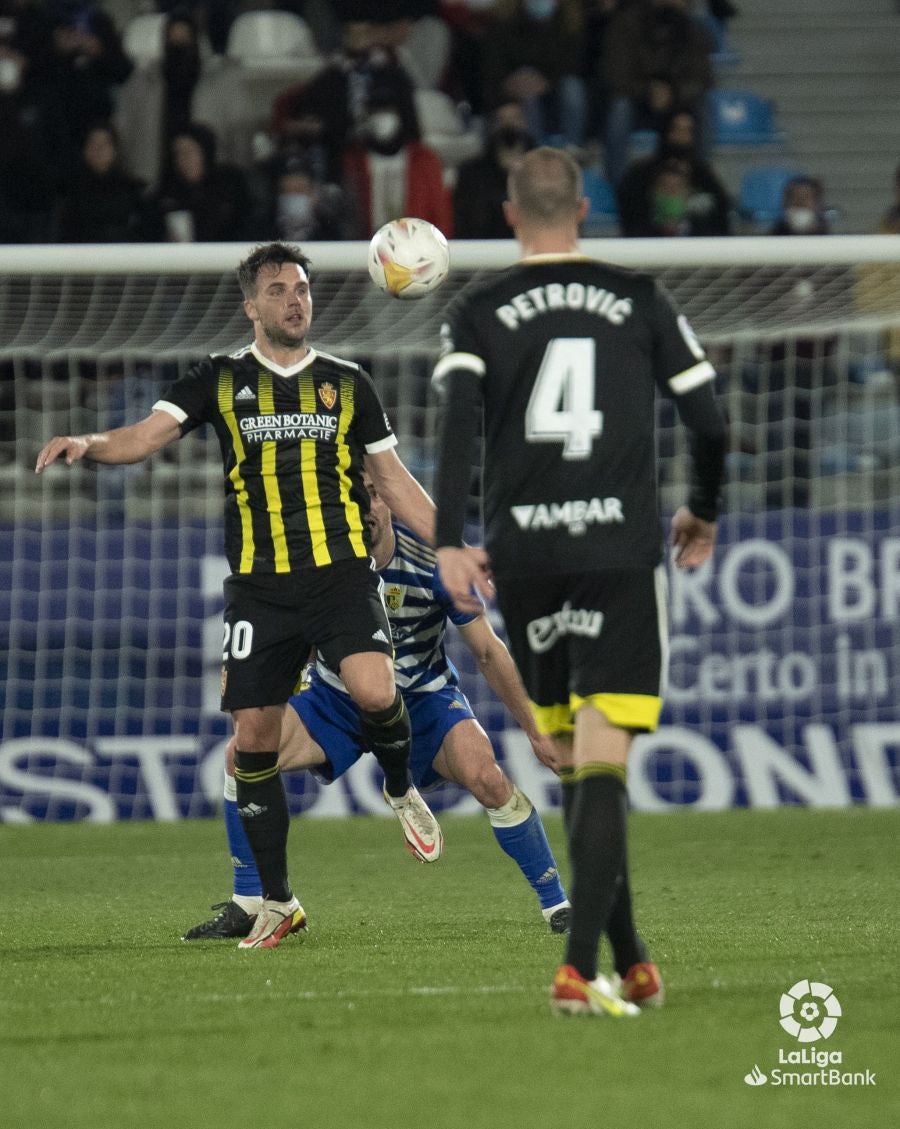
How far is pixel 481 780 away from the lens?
6.52m

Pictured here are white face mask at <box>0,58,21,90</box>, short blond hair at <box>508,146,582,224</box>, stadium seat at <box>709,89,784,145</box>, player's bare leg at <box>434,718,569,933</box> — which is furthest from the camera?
stadium seat at <box>709,89,784,145</box>

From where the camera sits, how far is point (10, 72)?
1317cm

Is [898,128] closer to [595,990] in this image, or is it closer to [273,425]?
[273,425]

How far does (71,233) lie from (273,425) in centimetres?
644

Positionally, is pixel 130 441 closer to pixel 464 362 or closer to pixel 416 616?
pixel 416 616

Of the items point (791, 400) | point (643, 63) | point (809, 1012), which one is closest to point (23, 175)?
point (643, 63)

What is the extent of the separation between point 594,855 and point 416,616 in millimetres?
2797

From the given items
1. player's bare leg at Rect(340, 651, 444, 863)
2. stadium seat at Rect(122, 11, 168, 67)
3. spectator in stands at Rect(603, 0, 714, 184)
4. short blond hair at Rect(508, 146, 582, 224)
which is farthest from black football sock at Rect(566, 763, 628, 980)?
stadium seat at Rect(122, 11, 168, 67)

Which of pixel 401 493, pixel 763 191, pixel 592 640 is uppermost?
pixel 763 191

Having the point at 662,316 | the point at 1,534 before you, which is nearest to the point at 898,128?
the point at 1,534

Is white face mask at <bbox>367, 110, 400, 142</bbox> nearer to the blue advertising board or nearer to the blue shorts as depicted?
the blue advertising board

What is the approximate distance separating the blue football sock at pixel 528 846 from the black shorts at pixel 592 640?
2.05 metres

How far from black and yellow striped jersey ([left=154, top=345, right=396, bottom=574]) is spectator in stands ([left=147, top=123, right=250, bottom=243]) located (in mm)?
6105

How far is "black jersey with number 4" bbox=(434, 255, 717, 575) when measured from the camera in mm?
4324
